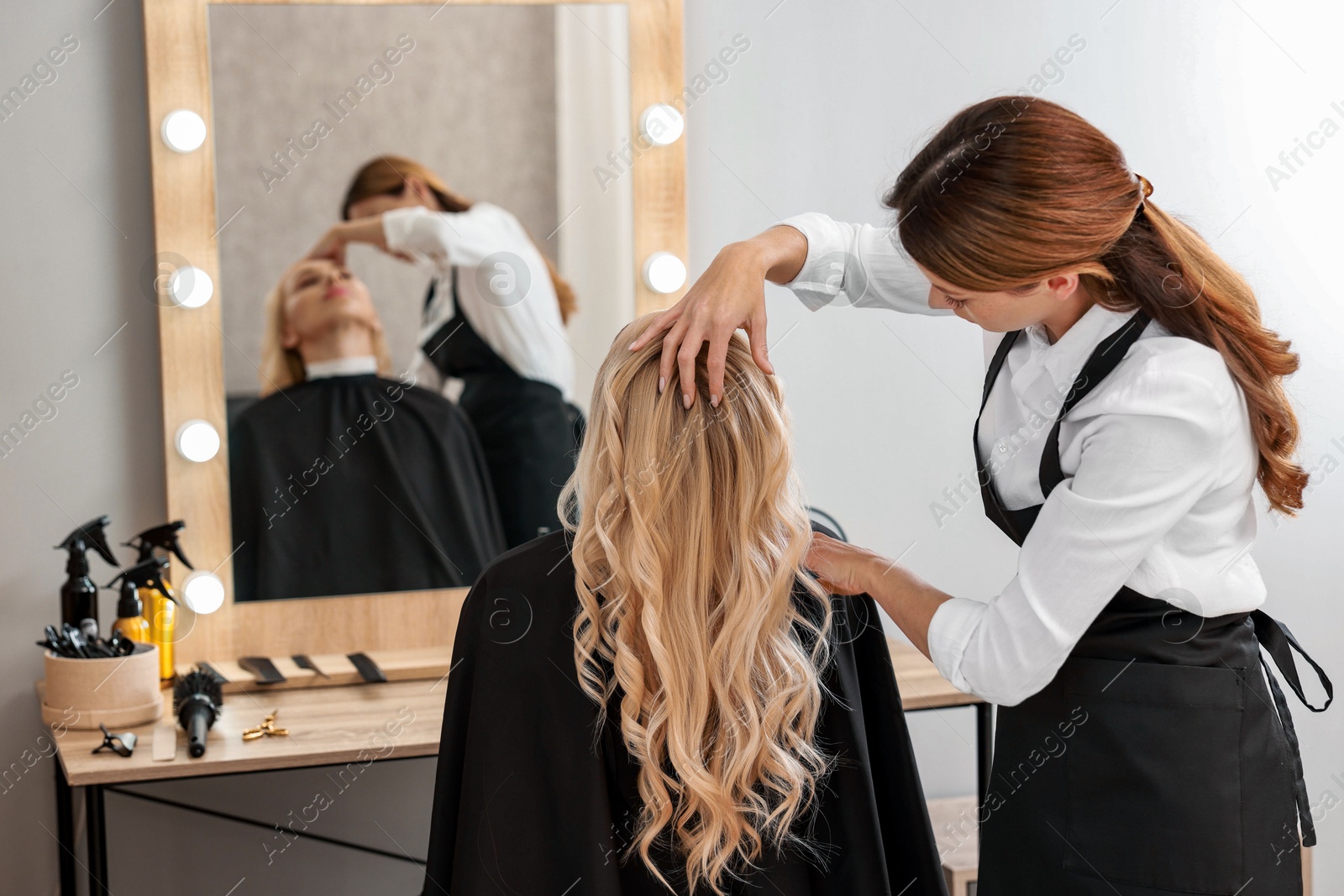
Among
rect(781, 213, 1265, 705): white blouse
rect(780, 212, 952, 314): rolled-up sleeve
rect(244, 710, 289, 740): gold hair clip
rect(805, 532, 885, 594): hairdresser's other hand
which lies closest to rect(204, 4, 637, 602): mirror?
rect(244, 710, 289, 740): gold hair clip

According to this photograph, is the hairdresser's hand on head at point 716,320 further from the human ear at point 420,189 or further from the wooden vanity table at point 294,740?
the human ear at point 420,189

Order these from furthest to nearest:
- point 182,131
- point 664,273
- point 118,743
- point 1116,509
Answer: point 664,273 < point 182,131 < point 118,743 < point 1116,509

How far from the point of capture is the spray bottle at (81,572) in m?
1.60

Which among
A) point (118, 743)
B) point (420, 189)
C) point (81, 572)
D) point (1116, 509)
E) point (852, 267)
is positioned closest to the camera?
point (1116, 509)

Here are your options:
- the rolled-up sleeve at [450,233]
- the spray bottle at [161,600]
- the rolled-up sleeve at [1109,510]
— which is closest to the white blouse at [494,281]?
the rolled-up sleeve at [450,233]

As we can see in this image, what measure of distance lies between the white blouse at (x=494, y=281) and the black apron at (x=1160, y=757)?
1.02 m

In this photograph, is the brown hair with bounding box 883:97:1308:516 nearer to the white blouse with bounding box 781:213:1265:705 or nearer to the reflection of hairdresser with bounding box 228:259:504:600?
the white blouse with bounding box 781:213:1265:705

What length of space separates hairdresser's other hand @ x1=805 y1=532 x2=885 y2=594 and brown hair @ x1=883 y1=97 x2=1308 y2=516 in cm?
29

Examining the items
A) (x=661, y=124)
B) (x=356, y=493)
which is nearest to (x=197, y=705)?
(x=356, y=493)

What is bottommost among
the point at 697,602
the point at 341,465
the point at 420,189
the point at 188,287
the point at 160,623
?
the point at 160,623

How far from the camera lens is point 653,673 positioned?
108cm

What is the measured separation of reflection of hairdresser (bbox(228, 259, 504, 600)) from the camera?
178cm

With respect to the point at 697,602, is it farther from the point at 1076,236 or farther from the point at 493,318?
the point at 493,318

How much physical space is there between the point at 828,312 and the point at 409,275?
0.75 metres
